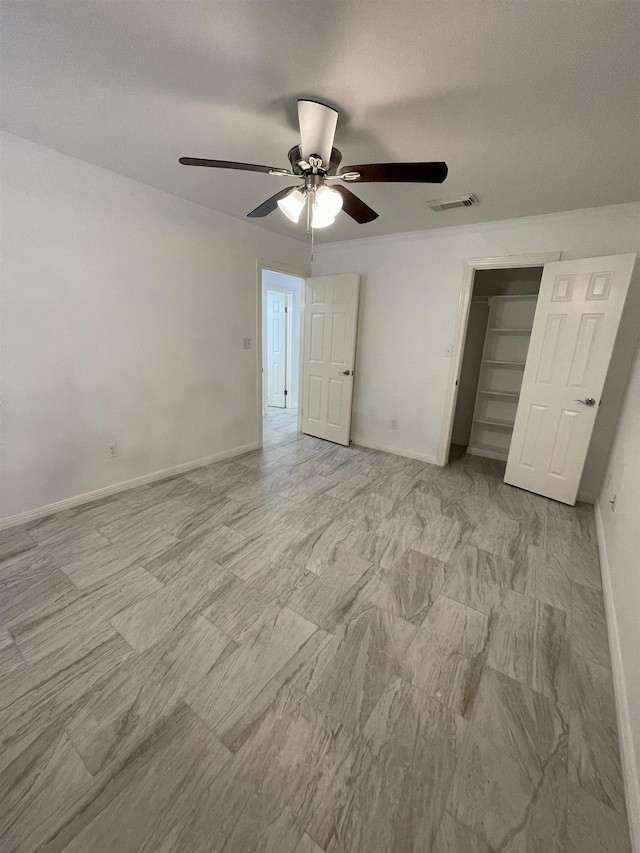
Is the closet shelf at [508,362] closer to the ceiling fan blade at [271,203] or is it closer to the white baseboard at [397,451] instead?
the white baseboard at [397,451]

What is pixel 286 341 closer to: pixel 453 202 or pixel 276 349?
pixel 276 349

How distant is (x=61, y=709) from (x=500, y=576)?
2.23m

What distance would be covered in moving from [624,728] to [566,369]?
241cm

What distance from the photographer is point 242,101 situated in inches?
60.9

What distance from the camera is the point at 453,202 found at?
8.37 feet

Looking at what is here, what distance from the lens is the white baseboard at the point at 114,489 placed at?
232cm

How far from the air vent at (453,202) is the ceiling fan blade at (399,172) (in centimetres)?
129

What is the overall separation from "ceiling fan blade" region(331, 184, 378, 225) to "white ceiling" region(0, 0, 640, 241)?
31 centimetres

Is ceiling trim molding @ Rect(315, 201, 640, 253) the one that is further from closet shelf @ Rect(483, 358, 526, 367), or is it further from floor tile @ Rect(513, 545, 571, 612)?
floor tile @ Rect(513, 545, 571, 612)

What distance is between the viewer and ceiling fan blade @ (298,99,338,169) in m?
1.38

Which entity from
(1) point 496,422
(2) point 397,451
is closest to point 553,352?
(1) point 496,422

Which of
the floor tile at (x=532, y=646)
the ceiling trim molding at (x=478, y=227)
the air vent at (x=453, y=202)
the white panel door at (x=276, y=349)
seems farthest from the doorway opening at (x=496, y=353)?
the white panel door at (x=276, y=349)

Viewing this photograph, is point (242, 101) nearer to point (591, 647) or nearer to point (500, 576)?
point (500, 576)

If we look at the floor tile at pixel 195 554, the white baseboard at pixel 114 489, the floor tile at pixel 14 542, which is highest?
the white baseboard at pixel 114 489
